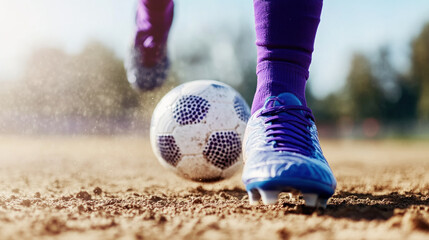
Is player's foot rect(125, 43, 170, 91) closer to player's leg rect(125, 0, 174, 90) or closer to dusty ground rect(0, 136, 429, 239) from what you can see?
player's leg rect(125, 0, 174, 90)

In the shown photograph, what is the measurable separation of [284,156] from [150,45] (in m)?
2.77

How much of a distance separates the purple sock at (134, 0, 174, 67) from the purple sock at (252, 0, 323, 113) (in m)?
2.07

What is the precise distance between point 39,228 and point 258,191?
0.92 m

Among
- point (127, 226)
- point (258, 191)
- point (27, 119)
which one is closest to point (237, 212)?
point (258, 191)

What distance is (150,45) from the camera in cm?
428

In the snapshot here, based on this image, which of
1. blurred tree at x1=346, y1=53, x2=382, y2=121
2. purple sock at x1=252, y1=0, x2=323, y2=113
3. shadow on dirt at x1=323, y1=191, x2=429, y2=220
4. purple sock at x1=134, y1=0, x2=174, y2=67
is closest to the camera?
shadow on dirt at x1=323, y1=191, x2=429, y2=220

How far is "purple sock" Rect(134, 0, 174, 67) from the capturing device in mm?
4027

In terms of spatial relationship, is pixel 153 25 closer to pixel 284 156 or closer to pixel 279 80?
pixel 279 80

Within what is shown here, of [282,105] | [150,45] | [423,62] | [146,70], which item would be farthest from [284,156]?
[423,62]

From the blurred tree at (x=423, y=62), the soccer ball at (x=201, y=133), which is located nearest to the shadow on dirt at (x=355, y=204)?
the soccer ball at (x=201, y=133)

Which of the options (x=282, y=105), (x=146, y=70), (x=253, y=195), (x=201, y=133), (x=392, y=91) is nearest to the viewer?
(x=253, y=195)

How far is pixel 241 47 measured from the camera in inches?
1465

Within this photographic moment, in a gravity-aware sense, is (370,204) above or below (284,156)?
below

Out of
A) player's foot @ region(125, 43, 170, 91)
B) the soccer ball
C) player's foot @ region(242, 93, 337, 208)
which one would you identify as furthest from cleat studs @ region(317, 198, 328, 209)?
player's foot @ region(125, 43, 170, 91)
